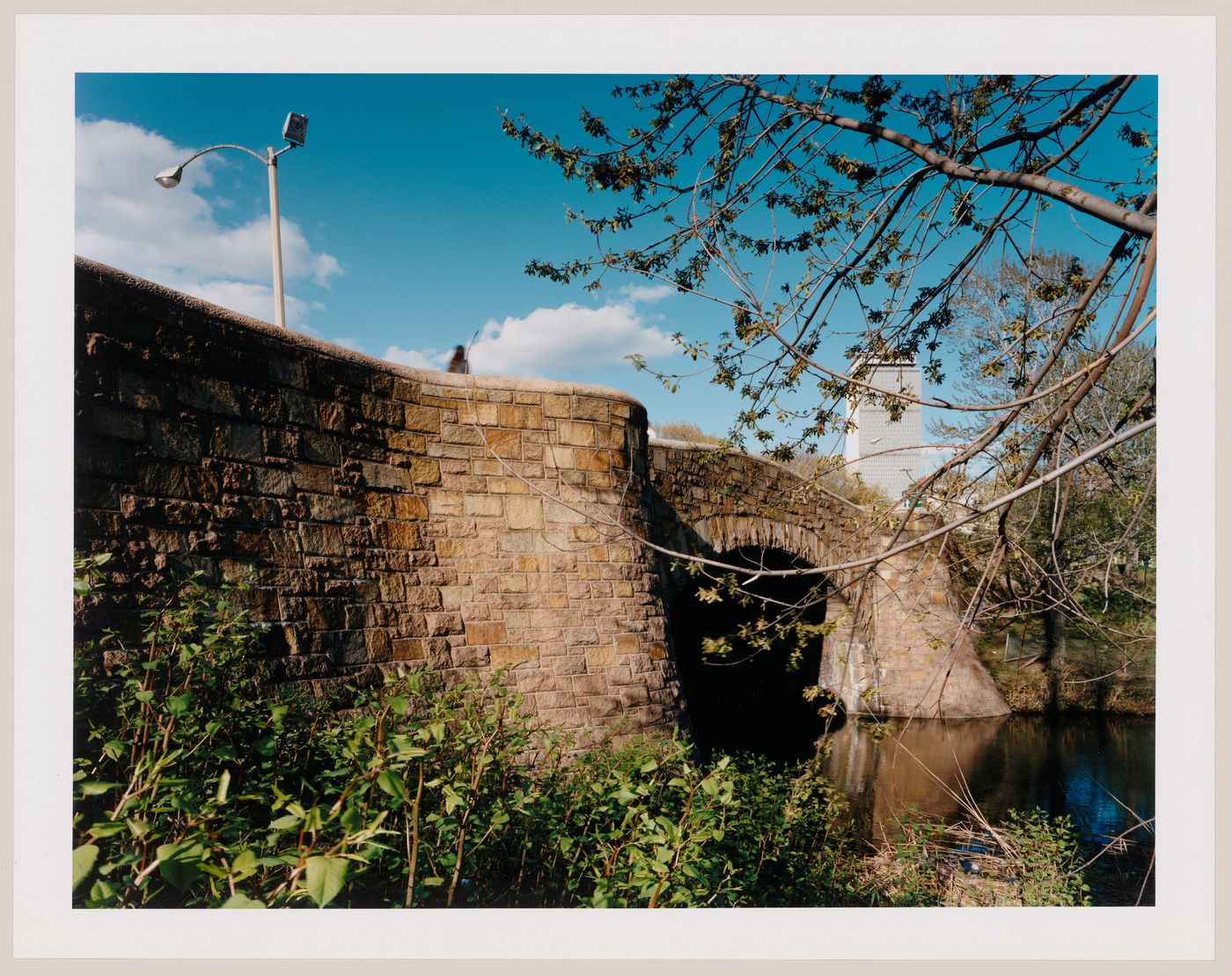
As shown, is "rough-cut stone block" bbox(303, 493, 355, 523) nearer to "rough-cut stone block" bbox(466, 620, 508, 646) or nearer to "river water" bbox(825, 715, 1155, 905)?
"rough-cut stone block" bbox(466, 620, 508, 646)

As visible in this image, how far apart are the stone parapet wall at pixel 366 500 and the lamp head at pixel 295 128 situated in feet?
3.40

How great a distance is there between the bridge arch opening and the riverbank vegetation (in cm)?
574

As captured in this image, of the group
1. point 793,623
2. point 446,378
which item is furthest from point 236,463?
point 793,623

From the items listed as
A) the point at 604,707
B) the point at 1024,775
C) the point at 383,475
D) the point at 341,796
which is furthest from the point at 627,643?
the point at 1024,775

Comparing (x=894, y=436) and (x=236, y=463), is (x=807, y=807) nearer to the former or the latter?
(x=894, y=436)

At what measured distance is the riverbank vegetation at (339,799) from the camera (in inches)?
82.0

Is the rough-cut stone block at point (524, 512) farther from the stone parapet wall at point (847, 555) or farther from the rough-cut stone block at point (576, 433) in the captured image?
the stone parapet wall at point (847, 555)

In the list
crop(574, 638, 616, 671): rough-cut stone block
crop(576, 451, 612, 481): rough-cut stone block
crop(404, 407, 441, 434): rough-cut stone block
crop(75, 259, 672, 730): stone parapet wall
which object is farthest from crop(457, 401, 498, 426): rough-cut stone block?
crop(574, 638, 616, 671): rough-cut stone block

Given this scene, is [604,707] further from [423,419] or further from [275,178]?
[275,178]

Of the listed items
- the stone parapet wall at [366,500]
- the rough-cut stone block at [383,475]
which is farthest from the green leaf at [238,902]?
the rough-cut stone block at [383,475]

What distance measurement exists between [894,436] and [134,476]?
3.69 m

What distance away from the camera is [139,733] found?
9.14 ft

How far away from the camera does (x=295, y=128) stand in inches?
147

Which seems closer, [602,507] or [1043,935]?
[1043,935]
